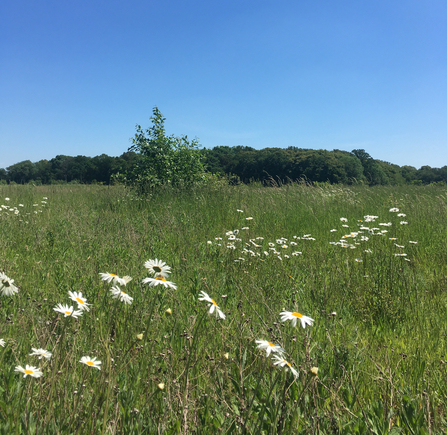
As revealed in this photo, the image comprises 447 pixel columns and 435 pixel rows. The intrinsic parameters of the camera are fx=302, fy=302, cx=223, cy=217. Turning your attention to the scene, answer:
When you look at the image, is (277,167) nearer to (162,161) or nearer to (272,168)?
(272,168)

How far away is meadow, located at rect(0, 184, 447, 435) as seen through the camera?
117cm

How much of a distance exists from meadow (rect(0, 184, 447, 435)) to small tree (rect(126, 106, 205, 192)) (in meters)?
2.51

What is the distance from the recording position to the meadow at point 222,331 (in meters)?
1.17

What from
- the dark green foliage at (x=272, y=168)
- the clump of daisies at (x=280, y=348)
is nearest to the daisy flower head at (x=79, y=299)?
the clump of daisies at (x=280, y=348)

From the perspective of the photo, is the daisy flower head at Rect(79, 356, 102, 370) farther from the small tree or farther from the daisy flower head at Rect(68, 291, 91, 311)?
the small tree

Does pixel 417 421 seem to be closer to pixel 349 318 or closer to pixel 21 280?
pixel 349 318

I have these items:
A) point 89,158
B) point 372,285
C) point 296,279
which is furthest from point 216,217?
point 89,158

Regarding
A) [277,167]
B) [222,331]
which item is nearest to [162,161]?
[222,331]

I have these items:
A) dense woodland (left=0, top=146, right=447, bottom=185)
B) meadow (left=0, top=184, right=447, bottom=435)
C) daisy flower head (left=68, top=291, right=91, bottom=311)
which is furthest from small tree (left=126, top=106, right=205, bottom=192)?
dense woodland (left=0, top=146, right=447, bottom=185)

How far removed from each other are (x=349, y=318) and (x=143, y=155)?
25.7ft

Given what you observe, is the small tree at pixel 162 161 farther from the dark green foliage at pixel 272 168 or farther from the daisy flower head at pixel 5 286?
the dark green foliage at pixel 272 168

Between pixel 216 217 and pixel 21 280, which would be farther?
pixel 216 217

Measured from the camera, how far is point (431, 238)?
4832 mm

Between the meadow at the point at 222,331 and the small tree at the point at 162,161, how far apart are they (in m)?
2.51
